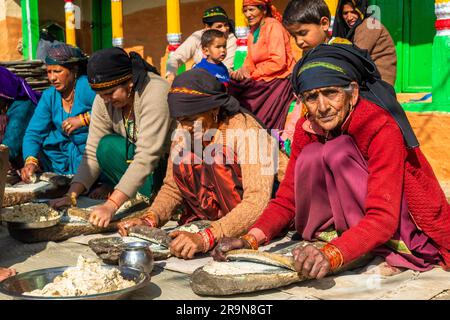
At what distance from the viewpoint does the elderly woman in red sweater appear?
2715 millimetres

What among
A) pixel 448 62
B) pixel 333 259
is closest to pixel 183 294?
pixel 333 259

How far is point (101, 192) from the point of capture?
5.08 metres

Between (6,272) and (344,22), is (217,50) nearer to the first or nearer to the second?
(344,22)

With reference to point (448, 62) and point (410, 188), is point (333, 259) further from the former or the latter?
point (448, 62)

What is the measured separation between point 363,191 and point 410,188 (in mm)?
208

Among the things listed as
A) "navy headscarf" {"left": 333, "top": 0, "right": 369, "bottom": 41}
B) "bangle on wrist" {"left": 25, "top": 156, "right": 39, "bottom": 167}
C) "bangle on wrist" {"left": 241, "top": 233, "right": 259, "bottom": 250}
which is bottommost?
"bangle on wrist" {"left": 241, "top": 233, "right": 259, "bottom": 250}

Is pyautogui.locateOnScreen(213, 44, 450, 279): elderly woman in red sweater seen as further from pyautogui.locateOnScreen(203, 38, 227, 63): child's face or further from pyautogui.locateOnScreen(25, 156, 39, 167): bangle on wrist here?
pyautogui.locateOnScreen(25, 156, 39, 167): bangle on wrist

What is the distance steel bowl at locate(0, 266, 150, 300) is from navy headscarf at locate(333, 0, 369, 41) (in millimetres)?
2850

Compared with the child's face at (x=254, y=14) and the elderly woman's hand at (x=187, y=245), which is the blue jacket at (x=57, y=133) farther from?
the elderly woman's hand at (x=187, y=245)

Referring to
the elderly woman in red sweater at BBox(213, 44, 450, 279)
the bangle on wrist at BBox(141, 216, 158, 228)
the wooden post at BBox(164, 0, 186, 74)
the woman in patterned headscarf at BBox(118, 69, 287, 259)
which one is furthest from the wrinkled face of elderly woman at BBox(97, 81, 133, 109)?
the wooden post at BBox(164, 0, 186, 74)

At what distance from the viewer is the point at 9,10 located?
13.4 m

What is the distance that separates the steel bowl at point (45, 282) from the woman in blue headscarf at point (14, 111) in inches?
120

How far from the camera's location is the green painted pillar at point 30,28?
1301cm

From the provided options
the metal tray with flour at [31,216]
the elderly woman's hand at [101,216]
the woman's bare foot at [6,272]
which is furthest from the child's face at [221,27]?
the woman's bare foot at [6,272]
